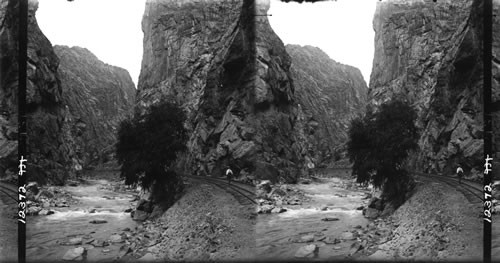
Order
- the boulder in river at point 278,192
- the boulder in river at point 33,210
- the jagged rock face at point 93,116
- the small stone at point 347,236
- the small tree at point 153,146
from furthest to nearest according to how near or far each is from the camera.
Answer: the jagged rock face at point 93,116 → the boulder in river at point 33,210 → the small tree at point 153,146 → the small stone at point 347,236 → the boulder in river at point 278,192

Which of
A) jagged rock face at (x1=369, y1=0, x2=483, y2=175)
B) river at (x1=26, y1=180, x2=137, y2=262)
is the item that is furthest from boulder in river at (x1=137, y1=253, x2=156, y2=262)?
jagged rock face at (x1=369, y1=0, x2=483, y2=175)

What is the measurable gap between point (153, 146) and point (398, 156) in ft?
20.8

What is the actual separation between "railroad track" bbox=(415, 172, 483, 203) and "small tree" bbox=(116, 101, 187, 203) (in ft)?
21.6

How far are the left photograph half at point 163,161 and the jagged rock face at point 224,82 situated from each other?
0.03 metres

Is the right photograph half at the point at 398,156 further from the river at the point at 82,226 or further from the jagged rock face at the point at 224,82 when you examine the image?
the river at the point at 82,226

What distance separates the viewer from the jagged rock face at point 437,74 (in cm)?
1023

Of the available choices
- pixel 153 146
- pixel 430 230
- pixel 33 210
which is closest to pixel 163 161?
pixel 153 146

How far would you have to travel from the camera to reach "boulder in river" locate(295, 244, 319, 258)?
28.2 feet

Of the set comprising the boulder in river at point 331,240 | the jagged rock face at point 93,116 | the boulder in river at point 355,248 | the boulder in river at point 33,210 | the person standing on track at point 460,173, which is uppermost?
the jagged rock face at point 93,116

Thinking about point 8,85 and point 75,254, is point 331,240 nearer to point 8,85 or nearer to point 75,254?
point 75,254

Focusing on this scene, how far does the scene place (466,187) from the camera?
991 cm

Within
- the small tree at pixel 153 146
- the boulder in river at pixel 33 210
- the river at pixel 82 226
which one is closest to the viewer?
the river at pixel 82 226

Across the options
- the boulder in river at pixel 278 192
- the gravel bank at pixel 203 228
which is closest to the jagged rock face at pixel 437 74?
the boulder in river at pixel 278 192

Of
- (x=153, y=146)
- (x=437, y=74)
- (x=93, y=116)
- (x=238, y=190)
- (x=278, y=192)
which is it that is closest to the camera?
(x=238, y=190)
